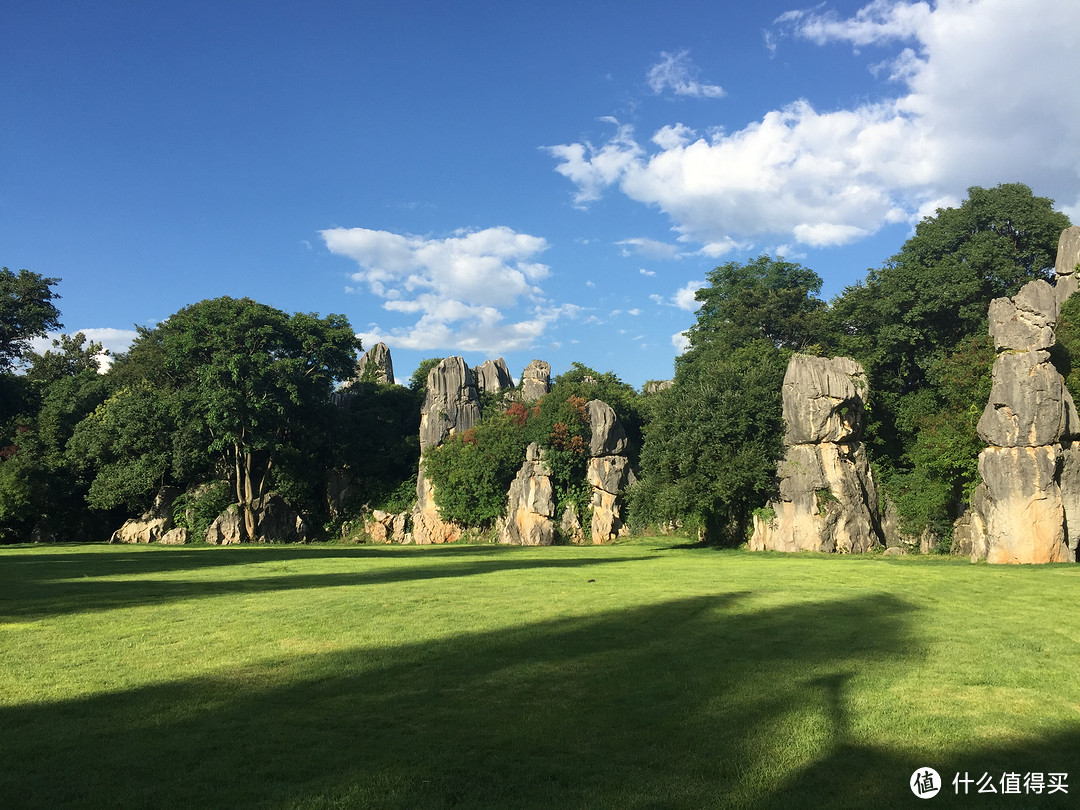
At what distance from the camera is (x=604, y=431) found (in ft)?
140

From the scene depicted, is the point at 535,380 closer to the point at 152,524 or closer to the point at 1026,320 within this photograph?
the point at 152,524

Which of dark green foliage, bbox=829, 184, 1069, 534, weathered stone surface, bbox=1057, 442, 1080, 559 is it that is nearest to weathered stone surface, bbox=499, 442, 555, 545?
dark green foliage, bbox=829, 184, 1069, 534

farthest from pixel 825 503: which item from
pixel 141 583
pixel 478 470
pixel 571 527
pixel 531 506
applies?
pixel 141 583

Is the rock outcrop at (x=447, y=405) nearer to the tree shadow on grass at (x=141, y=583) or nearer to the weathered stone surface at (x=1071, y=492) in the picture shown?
the tree shadow on grass at (x=141, y=583)

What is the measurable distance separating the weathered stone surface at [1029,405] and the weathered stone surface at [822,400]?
688 cm

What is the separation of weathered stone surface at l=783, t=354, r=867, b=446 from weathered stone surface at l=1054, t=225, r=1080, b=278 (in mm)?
9709

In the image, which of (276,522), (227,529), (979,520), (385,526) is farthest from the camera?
(385,526)

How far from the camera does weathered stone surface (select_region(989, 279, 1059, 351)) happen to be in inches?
920

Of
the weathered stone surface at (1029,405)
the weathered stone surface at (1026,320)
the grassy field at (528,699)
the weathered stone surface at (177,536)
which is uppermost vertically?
the weathered stone surface at (1026,320)

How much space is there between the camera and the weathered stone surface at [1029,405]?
2272 centimetres

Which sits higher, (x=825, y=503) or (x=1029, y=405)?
(x=1029, y=405)

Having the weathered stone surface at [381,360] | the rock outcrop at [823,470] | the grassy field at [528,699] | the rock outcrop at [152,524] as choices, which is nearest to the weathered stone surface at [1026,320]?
the rock outcrop at [823,470]

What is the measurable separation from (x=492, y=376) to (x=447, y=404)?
7108 mm

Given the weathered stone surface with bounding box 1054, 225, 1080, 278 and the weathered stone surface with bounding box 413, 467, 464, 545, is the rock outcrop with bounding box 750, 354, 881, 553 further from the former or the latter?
the weathered stone surface with bounding box 413, 467, 464, 545
